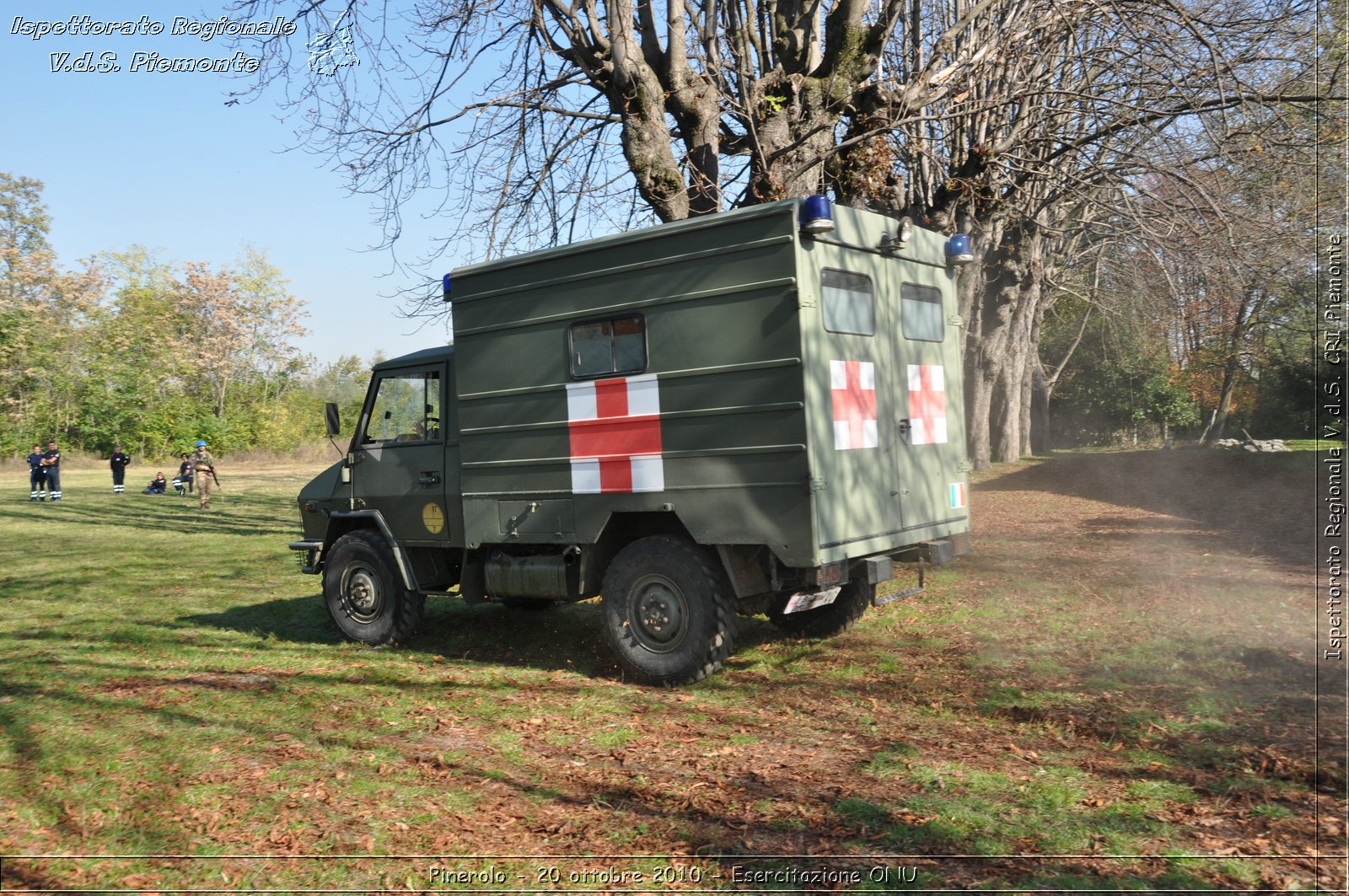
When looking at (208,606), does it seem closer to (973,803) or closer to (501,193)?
(501,193)

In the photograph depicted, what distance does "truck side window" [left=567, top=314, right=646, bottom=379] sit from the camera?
23.0 ft

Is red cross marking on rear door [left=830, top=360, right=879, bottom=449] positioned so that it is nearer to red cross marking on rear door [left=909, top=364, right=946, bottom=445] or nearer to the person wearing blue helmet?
red cross marking on rear door [left=909, top=364, right=946, bottom=445]

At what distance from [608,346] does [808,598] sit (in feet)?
7.46

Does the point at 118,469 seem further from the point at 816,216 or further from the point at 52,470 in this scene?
the point at 816,216

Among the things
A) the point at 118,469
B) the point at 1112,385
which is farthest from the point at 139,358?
the point at 1112,385

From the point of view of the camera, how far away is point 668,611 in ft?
22.7

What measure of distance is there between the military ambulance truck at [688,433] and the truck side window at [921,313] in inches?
1.0

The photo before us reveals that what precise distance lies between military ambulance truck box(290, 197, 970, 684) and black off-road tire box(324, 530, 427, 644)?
0.10 ft

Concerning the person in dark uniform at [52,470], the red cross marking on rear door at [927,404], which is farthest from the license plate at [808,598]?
the person in dark uniform at [52,470]

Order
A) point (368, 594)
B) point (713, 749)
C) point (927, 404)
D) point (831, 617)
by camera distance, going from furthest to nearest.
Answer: point (368, 594)
point (831, 617)
point (927, 404)
point (713, 749)

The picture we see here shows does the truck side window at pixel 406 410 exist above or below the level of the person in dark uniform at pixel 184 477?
above


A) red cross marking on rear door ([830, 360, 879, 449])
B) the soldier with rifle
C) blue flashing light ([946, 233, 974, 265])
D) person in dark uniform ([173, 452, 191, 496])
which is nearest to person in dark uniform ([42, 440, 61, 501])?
person in dark uniform ([173, 452, 191, 496])

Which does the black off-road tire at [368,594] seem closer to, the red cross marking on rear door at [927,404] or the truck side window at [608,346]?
the truck side window at [608,346]

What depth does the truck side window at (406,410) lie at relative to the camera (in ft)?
27.9
